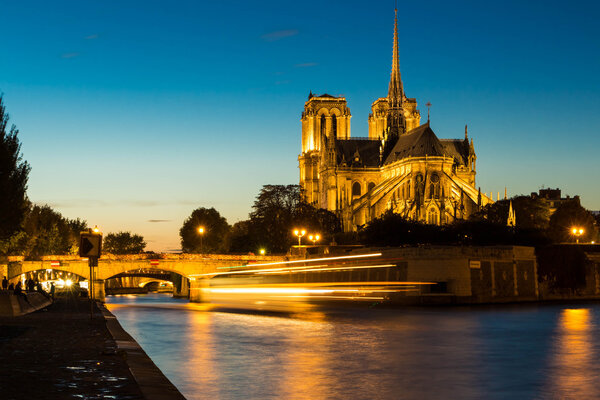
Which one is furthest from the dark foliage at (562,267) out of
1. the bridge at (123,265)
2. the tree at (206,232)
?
the tree at (206,232)

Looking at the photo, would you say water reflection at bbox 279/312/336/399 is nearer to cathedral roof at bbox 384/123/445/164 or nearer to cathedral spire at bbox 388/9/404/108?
cathedral roof at bbox 384/123/445/164

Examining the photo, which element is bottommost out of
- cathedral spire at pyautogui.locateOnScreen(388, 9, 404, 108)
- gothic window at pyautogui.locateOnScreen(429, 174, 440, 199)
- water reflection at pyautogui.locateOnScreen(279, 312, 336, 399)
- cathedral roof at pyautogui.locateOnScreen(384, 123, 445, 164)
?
water reflection at pyautogui.locateOnScreen(279, 312, 336, 399)

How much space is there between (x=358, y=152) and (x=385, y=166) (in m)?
9.98

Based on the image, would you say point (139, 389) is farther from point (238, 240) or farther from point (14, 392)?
point (238, 240)

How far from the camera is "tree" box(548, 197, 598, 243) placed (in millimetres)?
125938

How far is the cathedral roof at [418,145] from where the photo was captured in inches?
5778

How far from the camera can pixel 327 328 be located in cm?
4044

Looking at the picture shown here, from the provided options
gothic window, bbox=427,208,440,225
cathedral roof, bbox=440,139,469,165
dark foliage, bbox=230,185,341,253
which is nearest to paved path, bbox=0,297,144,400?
dark foliage, bbox=230,185,341,253

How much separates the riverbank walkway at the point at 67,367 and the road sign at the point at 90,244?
2.95m

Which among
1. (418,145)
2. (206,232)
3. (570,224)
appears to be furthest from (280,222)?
(570,224)

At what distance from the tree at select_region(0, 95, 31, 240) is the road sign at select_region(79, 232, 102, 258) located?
20065 millimetres

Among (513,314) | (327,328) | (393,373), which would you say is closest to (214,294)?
(513,314)

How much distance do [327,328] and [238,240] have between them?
11033 cm

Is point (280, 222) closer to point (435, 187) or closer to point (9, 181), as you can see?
point (435, 187)
